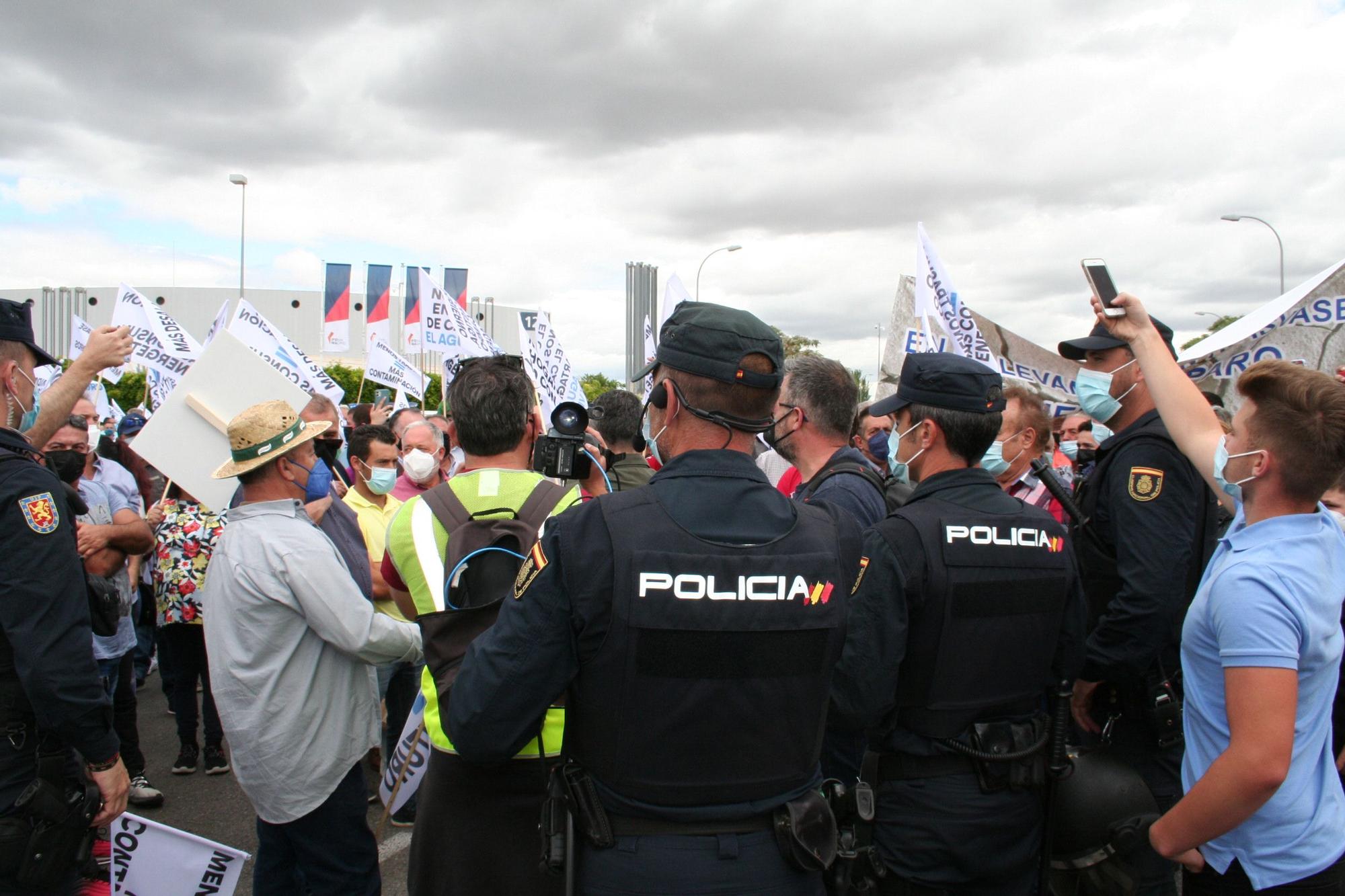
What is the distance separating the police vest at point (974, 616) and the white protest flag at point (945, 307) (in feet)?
12.9

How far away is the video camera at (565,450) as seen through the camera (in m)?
2.86

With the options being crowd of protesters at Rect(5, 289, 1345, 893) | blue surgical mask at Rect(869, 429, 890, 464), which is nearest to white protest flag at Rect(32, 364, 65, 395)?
crowd of protesters at Rect(5, 289, 1345, 893)

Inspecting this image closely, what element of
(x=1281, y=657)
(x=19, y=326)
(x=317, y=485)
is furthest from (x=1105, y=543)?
(x=19, y=326)

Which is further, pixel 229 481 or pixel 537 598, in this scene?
pixel 229 481

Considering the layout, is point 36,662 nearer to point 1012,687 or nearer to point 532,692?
point 532,692

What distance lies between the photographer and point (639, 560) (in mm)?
1843

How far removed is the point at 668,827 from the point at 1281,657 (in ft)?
4.67

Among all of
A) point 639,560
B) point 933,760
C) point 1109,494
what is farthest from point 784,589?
point 1109,494

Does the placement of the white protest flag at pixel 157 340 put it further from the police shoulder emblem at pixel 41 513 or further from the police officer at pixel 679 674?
the police officer at pixel 679 674

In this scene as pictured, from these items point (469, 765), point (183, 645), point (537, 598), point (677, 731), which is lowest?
point (183, 645)

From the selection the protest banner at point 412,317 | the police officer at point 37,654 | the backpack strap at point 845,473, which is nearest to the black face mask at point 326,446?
the police officer at point 37,654

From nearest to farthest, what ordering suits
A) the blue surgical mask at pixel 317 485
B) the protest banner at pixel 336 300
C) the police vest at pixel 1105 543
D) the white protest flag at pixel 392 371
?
the police vest at pixel 1105 543, the blue surgical mask at pixel 317 485, the white protest flag at pixel 392 371, the protest banner at pixel 336 300

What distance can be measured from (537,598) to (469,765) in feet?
3.24

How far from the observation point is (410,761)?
310cm
